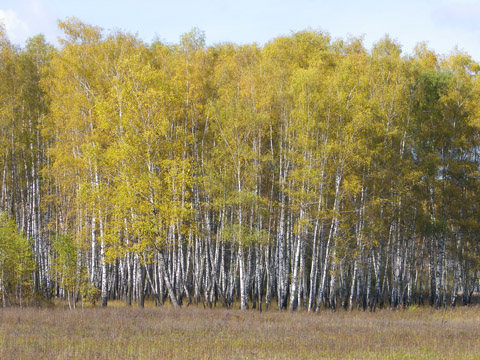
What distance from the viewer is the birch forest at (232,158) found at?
2442cm

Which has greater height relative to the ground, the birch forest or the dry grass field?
the birch forest

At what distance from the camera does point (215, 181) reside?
2681 cm

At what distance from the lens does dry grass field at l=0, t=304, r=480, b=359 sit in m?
12.8

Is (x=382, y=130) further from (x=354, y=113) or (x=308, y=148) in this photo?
(x=308, y=148)

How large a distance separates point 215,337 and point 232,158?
43.8 ft

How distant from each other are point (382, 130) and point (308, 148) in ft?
16.0

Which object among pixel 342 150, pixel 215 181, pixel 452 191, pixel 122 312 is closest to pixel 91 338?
pixel 122 312

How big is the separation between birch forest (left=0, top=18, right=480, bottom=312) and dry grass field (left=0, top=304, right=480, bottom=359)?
4.81m

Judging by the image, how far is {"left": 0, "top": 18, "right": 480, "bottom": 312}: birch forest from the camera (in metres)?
24.4

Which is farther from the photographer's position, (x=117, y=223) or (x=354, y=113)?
(x=354, y=113)

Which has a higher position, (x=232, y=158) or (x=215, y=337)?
(x=232, y=158)

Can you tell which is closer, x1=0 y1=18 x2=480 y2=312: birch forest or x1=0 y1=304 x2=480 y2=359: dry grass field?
x1=0 y1=304 x2=480 y2=359: dry grass field

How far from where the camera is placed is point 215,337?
15320 millimetres

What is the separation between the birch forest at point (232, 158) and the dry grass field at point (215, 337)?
4.81m
